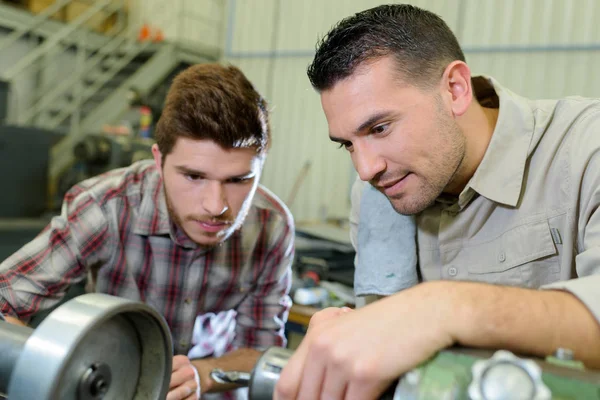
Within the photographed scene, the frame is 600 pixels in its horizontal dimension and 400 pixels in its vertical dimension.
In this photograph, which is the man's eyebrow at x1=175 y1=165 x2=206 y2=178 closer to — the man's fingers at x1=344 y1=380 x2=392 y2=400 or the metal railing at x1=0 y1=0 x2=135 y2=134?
the man's fingers at x1=344 y1=380 x2=392 y2=400

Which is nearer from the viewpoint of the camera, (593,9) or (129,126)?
(593,9)

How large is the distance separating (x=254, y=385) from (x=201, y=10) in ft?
18.3

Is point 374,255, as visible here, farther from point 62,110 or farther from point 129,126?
point 62,110

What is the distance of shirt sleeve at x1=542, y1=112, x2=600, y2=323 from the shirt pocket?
2.3 inches

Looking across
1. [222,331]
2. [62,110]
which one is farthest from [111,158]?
[222,331]

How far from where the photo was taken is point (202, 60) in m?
5.12

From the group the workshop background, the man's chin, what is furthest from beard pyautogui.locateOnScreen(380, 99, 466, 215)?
the workshop background

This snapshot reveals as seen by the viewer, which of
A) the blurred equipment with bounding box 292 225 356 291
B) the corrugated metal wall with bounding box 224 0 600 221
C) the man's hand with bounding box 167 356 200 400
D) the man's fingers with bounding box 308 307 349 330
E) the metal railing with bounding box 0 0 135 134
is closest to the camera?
the man's fingers with bounding box 308 307 349 330

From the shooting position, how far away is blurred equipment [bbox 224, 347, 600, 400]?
0.40 m

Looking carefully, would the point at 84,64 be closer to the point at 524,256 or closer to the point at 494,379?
the point at 524,256

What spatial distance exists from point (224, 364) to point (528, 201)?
789 millimetres

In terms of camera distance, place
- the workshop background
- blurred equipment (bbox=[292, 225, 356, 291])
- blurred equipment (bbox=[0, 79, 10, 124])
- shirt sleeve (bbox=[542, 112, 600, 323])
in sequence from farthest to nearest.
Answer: the workshop background
blurred equipment (bbox=[0, 79, 10, 124])
blurred equipment (bbox=[292, 225, 356, 291])
shirt sleeve (bbox=[542, 112, 600, 323])

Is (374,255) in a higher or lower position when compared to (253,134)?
lower

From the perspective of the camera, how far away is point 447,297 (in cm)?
52
